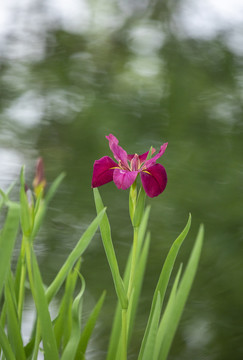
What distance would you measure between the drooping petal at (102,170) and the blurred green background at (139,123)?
87cm

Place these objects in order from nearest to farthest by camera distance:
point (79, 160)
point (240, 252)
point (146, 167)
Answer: point (146, 167), point (240, 252), point (79, 160)

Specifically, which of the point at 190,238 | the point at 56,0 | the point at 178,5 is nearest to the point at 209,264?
the point at 190,238

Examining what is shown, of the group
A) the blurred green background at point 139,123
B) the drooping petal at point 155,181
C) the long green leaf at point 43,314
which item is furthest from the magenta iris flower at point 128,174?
the blurred green background at point 139,123

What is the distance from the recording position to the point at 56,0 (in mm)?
1458

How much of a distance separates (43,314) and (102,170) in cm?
15

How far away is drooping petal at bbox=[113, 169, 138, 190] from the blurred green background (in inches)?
34.8

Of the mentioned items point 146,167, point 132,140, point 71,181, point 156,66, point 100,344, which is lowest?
point 100,344

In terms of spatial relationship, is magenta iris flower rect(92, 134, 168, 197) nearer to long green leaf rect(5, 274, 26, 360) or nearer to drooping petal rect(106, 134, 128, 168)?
drooping petal rect(106, 134, 128, 168)

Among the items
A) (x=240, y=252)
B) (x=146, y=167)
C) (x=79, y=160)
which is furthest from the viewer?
(x=79, y=160)

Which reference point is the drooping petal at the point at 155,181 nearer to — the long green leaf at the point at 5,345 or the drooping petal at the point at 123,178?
the drooping petal at the point at 123,178

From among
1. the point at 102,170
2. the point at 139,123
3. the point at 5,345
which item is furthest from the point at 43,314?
the point at 139,123

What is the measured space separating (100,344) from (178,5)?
1.10 m

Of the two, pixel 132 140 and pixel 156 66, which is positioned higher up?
pixel 156 66

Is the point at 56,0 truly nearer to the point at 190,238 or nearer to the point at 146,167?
the point at 190,238
